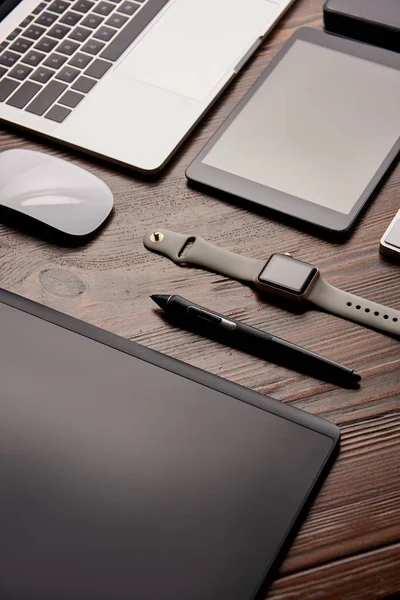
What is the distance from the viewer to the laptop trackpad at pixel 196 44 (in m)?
0.85

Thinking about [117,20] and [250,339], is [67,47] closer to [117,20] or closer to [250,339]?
[117,20]

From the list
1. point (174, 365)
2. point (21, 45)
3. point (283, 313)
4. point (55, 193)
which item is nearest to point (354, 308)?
point (283, 313)

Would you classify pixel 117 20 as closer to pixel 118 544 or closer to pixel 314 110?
pixel 314 110

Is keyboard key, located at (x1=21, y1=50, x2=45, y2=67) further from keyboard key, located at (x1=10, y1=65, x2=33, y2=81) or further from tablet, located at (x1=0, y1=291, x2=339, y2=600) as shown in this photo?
tablet, located at (x1=0, y1=291, x2=339, y2=600)

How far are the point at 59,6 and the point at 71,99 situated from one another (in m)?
0.17

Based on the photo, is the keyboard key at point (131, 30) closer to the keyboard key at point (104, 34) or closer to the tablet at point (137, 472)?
the keyboard key at point (104, 34)

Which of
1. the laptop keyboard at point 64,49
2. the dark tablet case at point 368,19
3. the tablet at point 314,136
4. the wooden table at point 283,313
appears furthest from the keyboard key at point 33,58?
the dark tablet case at point 368,19

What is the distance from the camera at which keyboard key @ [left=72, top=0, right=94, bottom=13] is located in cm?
92

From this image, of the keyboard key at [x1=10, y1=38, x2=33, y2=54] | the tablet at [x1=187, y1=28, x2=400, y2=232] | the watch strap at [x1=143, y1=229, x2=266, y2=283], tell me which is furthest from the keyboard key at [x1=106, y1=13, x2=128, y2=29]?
the watch strap at [x1=143, y1=229, x2=266, y2=283]

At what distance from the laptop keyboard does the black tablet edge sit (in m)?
0.26

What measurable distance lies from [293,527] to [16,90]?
601mm

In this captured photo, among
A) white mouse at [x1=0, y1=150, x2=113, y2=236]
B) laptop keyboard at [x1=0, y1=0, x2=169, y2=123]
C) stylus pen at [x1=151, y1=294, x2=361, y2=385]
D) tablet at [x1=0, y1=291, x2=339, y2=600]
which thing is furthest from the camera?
laptop keyboard at [x1=0, y1=0, x2=169, y2=123]

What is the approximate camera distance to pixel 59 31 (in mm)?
895

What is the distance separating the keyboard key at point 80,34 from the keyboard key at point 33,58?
5cm
